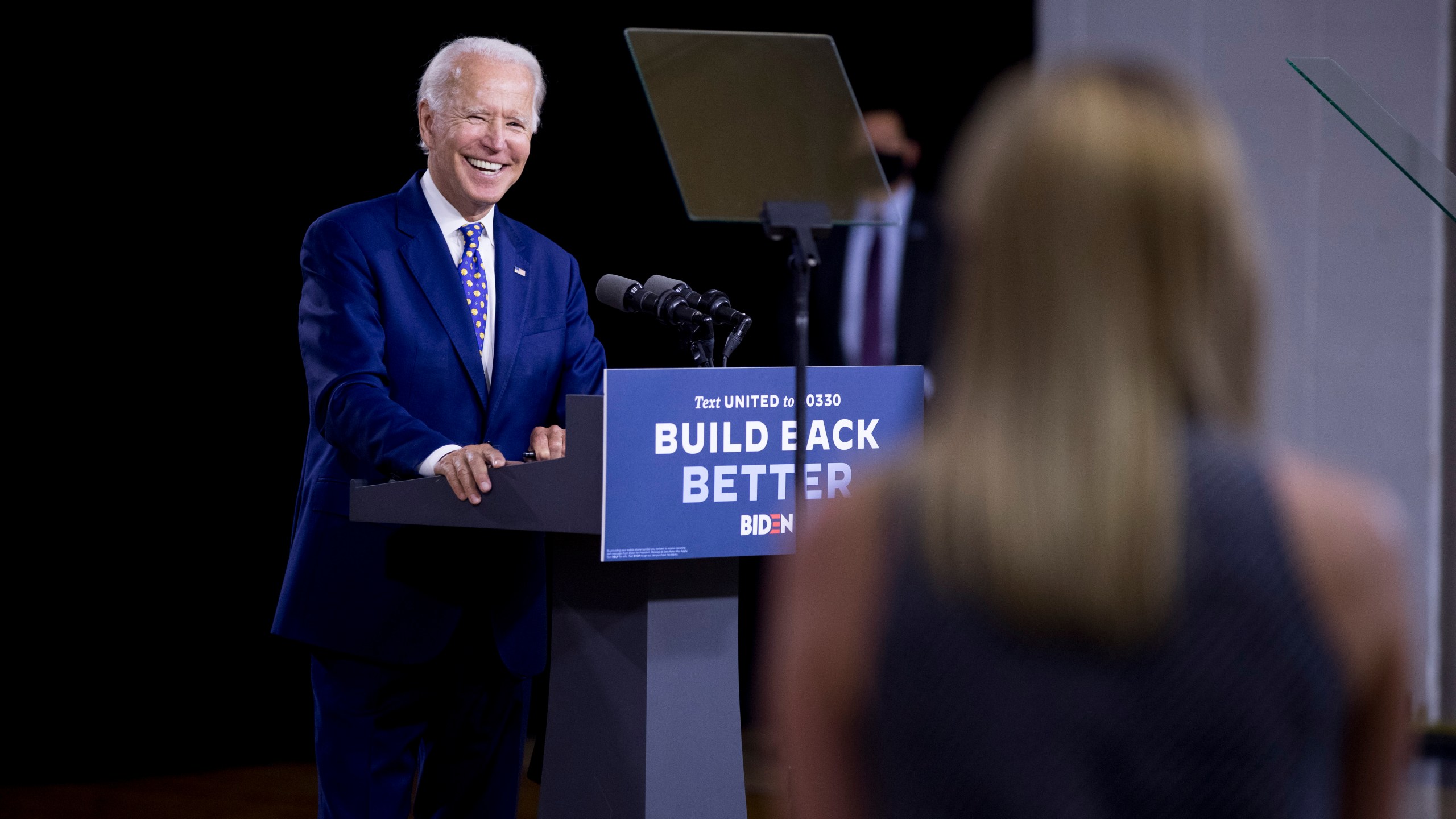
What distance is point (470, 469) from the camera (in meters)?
1.90

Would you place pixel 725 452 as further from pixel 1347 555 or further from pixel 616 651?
pixel 1347 555

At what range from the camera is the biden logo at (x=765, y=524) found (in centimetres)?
181

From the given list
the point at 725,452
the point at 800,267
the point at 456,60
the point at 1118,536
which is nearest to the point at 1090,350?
the point at 1118,536

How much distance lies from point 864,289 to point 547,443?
8.71 feet

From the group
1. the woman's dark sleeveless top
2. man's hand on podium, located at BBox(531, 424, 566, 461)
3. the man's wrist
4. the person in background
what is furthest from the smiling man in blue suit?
the person in background

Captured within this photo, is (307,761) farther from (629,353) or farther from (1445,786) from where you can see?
(1445,786)

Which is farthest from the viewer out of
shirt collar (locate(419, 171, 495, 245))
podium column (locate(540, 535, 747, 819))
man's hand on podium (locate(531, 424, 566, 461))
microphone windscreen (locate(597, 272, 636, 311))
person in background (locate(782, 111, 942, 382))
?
person in background (locate(782, 111, 942, 382))

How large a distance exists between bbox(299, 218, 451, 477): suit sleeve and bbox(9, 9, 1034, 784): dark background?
1.61 metres

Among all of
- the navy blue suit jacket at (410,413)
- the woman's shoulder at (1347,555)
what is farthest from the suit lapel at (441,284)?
the woman's shoulder at (1347,555)

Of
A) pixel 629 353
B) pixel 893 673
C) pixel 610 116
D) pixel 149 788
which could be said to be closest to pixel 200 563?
pixel 149 788

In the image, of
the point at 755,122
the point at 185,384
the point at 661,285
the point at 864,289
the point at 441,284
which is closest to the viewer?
the point at 661,285

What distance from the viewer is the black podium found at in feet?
5.98

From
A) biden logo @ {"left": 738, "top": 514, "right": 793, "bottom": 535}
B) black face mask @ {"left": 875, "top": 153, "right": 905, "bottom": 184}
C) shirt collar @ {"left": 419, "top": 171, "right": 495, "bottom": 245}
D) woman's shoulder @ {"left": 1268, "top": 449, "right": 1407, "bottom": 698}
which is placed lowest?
biden logo @ {"left": 738, "top": 514, "right": 793, "bottom": 535}

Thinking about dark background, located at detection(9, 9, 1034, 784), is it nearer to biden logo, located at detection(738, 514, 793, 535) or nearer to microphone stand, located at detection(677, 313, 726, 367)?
microphone stand, located at detection(677, 313, 726, 367)
